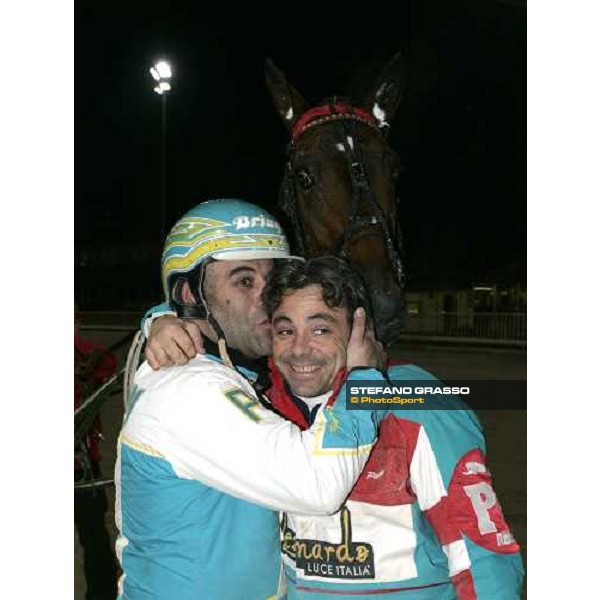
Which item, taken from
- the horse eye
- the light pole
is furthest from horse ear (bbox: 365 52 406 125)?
the light pole

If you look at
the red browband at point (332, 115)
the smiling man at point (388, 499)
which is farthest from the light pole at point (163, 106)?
the smiling man at point (388, 499)

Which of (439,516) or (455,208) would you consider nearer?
(439,516)

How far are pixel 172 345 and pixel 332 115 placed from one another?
1.32m

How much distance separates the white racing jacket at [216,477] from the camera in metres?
1.65

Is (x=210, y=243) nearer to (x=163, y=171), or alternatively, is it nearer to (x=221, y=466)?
(x=221, y=466)

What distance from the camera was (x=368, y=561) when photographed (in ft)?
5.98
